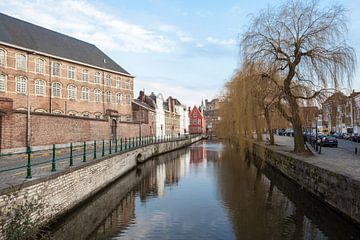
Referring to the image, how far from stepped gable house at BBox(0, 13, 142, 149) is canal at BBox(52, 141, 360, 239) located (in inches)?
249

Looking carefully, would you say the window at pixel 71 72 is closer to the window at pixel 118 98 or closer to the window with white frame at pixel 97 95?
the window with white frame at pixel 97 95

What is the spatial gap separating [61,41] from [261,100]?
26019 millimetres

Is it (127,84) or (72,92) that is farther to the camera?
(127,84)

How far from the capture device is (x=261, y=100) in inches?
689

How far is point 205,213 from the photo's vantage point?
10.6 meters

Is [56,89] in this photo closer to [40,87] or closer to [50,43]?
[40,87]

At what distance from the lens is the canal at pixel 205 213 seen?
855cm

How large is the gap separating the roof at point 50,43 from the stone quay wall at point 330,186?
2380 centimetres

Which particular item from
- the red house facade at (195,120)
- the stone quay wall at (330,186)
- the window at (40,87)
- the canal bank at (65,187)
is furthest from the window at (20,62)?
the red house facade at (195,120)

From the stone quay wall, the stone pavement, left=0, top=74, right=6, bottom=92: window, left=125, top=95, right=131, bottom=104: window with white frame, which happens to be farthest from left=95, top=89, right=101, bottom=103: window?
the stone pavement

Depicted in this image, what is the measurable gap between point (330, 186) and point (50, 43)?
1202 inches

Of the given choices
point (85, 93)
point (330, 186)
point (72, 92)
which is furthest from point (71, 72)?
point (330, 186)

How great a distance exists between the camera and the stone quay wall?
332 inches

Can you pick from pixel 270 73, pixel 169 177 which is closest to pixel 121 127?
pixel 169 177
